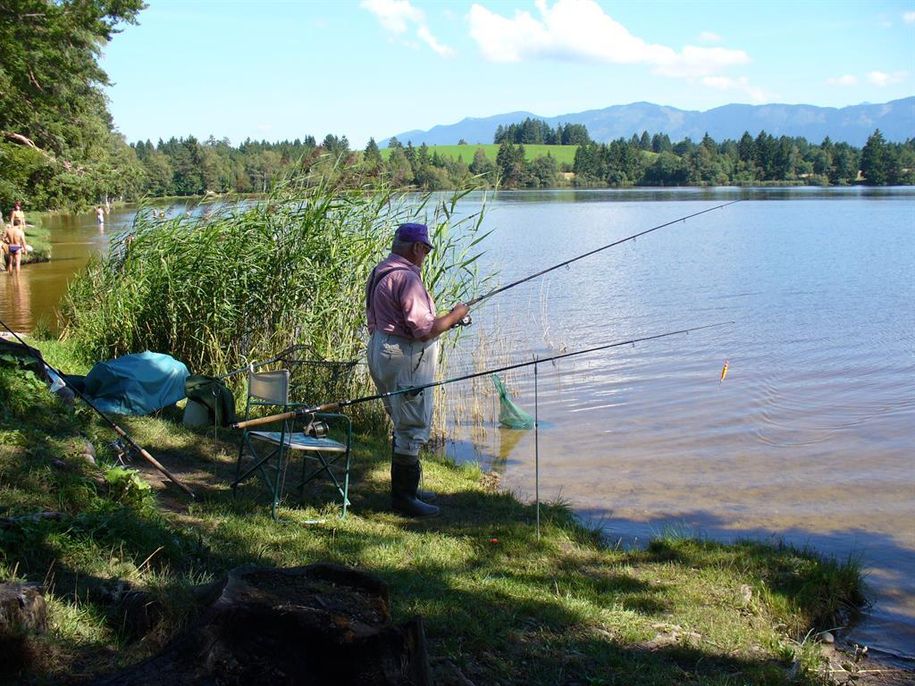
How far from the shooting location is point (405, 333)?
5672 millimetres

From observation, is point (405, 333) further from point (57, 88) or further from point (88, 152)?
point (88, 152)

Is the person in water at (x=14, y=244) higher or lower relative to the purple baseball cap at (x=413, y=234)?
lower

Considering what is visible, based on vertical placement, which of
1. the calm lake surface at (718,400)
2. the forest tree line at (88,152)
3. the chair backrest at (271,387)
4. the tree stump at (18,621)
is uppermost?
the forest tree line at (88,152)

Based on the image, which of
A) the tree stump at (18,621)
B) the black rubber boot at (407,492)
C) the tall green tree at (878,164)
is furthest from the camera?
the tall green tree at (878,164)

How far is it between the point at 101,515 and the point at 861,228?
36.1 meters

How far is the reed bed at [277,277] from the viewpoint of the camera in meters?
8.77

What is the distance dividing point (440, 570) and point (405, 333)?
1532 mm

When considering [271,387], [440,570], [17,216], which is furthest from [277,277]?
[17,216]

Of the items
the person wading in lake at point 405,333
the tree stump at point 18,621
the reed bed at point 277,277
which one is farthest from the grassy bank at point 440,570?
the reed bed at point 277,277

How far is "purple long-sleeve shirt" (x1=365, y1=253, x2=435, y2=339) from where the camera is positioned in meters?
5.56

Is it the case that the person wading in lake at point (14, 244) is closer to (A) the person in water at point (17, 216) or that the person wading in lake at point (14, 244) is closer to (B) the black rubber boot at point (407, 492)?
(A) the person in water at point (17, 216)

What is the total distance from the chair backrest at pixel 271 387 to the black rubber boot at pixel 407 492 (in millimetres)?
839

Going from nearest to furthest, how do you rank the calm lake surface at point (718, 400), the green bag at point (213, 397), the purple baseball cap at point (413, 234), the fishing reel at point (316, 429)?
the purple baseball cap at point (413, 234) < the fishing reel at point (316, 429) < the calm lake surface at point (718, 400) < the green bag at point (213, 397)

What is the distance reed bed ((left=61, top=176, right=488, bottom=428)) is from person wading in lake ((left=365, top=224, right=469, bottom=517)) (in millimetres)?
2826
